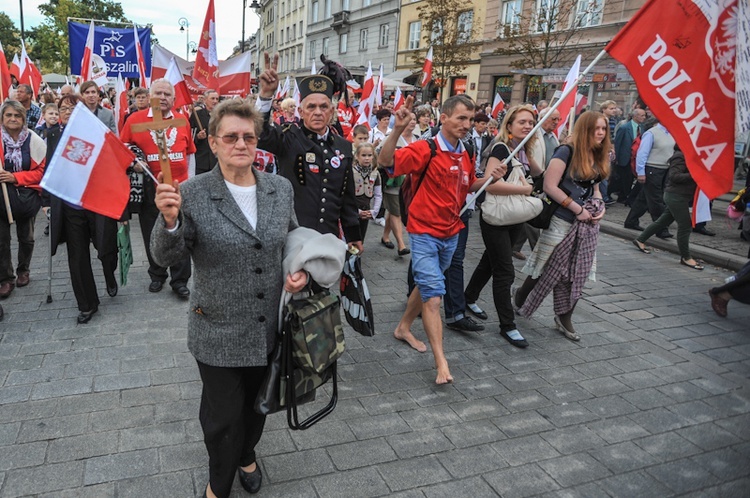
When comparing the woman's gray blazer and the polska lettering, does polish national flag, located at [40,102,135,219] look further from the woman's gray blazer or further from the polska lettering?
the polska lettering

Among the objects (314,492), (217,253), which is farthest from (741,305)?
(217,253)

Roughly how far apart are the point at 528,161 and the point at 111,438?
4342 mm

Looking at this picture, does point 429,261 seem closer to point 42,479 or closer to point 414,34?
point 42,479

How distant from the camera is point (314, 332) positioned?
99.5 inches

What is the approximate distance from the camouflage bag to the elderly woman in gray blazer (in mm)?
119

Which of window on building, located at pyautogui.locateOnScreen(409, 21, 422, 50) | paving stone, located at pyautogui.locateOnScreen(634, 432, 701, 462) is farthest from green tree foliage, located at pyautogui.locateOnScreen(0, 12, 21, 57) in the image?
paving stone, located at pyautogui.locateOnScreen(634, 432, 701, 462)

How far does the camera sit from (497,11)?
2909 centimetres

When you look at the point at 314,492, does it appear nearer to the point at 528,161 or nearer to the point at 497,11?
the point at 528,161

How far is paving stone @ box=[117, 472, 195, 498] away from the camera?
2.83 meters

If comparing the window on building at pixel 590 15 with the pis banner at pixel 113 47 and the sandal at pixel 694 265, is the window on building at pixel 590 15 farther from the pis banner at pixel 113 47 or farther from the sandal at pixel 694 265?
the pis banner at pixel 113 47

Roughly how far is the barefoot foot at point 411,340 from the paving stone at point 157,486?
2.33 m

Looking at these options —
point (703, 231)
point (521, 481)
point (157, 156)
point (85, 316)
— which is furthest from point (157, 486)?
point (703, 231)

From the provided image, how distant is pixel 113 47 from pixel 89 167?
34.5ft

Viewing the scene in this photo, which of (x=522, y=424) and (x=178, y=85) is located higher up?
(x=178, y=85)
